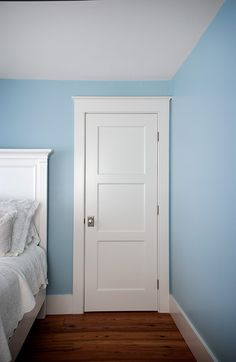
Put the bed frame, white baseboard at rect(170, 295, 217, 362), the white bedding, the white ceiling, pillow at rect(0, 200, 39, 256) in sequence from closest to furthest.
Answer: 1. the white bedding
2. the white ceiling
3. white baseboard at rect(170, 295, 217, 362)
4. pillow at rect(0, 200, 39, 256)
5. the bed frame

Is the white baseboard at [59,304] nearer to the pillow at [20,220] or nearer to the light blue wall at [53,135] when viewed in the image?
the light blue wall at [53,135]

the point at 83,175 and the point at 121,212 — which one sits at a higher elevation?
the point at 83,175

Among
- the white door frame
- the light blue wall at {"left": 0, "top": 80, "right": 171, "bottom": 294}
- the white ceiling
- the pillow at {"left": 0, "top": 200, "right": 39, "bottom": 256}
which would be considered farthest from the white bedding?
the white ceiling

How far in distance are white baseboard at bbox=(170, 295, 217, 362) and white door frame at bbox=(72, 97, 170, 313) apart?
0.21 m

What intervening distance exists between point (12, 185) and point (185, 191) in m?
1.69

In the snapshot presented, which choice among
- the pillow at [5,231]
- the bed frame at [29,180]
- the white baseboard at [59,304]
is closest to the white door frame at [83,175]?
the white baseboard at [59,304]

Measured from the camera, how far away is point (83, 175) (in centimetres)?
260

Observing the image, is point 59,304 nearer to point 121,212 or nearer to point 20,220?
point 20,220

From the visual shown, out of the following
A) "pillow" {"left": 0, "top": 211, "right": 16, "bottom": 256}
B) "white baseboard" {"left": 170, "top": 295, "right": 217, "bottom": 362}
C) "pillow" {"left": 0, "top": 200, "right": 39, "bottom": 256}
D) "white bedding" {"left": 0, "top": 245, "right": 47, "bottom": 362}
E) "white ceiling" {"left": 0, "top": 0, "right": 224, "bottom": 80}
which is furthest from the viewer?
"pillow" {"left": 0, "top": 200, "right": 39, "bottom": 256}

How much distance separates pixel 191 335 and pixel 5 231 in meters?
1.67

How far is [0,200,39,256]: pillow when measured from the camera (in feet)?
6.74

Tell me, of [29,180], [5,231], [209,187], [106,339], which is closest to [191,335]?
[106,339]

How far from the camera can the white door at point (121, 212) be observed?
8.52 ft

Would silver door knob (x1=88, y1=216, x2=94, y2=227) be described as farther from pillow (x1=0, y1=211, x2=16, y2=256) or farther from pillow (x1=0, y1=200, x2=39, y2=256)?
pillow (x1=0, y1=211, x2=16, y2=256)
